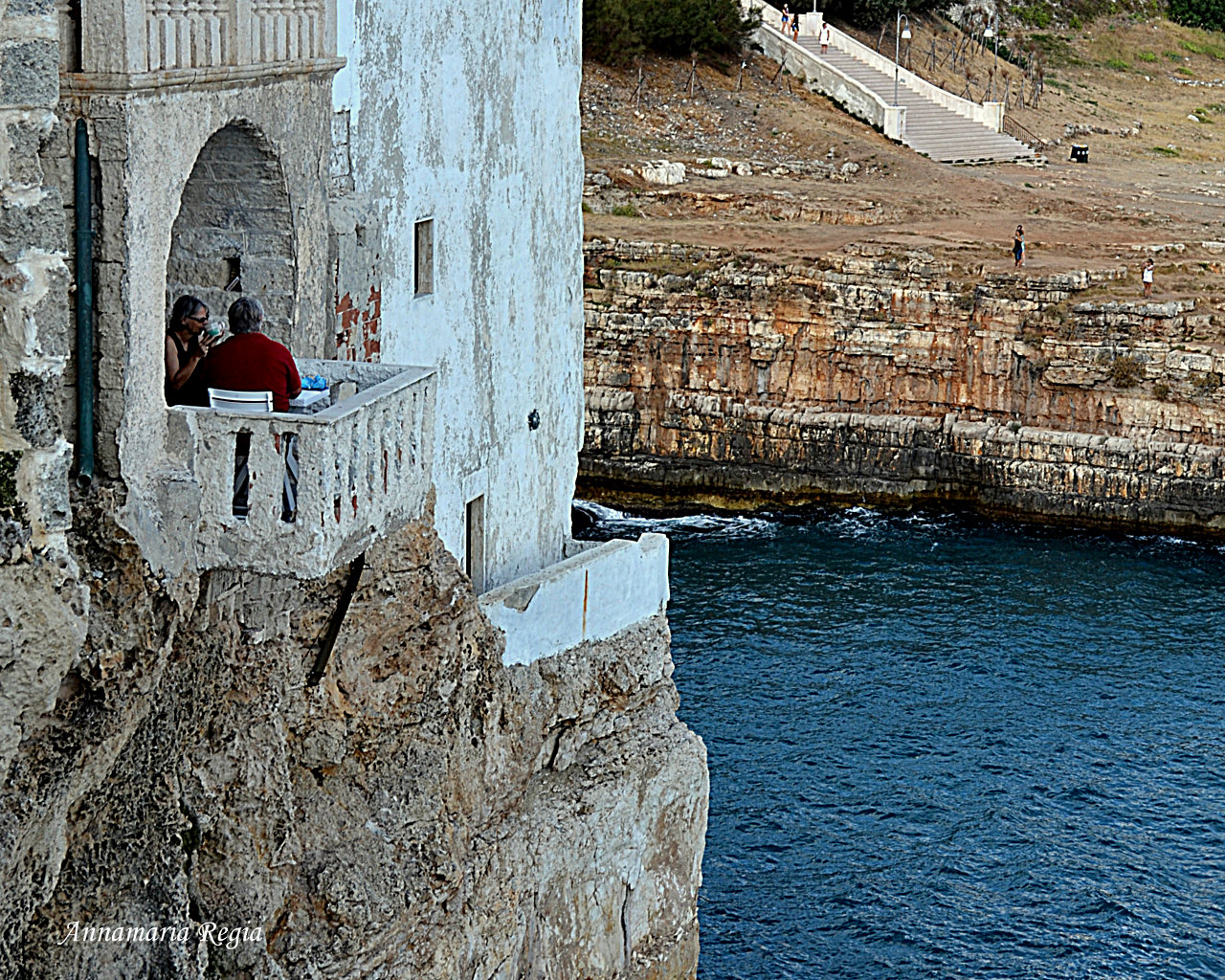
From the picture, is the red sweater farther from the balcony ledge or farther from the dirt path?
the dirt path

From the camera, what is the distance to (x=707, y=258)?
51.3 meters

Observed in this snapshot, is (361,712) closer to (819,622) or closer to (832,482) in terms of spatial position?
(819,622)

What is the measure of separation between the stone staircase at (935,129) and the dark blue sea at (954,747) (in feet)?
74.2

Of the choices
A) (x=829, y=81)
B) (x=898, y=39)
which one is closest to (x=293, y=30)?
(x=829, y=81)

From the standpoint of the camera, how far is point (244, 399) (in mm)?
12172

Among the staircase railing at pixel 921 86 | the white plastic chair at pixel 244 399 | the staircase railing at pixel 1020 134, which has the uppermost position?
the staircase railing at pixel 921 86

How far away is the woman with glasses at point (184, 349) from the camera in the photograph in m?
12.5

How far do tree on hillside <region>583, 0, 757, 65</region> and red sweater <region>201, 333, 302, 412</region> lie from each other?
178 ft

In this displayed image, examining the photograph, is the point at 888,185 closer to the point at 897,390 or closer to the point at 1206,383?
the point at 897,390

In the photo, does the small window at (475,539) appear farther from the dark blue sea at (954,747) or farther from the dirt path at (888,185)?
the dirt path at (888,185)

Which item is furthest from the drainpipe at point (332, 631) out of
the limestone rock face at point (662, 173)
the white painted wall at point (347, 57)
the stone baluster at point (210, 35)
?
the limestone rock face at point (662, 173)

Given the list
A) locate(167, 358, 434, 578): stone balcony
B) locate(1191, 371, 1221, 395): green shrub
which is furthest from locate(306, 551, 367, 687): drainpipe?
locate(1191, 371, 1221, 395): green shrub

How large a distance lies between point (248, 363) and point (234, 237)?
169 cm

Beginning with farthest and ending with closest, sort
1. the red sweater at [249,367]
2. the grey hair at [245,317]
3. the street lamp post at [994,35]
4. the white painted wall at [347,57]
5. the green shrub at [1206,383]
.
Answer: the street lamp post at [994,35] → the green shrub at [1206,383] → the white painted wall at [347,57] → the grey hair at [245,317] → the red sweater at [249,367]
